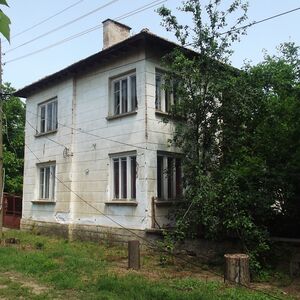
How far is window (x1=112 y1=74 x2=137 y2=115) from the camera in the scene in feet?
48.1

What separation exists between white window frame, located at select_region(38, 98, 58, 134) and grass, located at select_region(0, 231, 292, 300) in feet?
22.1

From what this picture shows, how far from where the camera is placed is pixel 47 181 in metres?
18.8

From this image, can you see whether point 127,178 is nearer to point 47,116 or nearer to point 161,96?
point 161,96

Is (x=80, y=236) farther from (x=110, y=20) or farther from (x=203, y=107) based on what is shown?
(x=110, y=20)

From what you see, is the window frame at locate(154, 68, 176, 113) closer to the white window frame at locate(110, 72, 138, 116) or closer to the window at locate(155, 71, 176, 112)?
the window at locate(155, 71, 176, 112)

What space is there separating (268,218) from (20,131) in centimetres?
2633

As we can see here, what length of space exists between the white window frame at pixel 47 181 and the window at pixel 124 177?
163 inches

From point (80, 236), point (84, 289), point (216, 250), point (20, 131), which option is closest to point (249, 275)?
point (216, 250)

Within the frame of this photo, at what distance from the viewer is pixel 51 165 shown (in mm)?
18281

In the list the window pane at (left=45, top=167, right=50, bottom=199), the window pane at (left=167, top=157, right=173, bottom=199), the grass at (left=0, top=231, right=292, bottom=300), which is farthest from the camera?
the window pane at (left=45, top=167, right=50, bottom=199)

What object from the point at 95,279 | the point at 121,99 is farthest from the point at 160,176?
the point at 95,279

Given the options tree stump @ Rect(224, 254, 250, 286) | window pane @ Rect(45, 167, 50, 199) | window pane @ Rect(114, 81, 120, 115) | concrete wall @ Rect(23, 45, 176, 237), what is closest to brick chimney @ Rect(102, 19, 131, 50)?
concrete wall @ Rect(23, 45, 176, 237)

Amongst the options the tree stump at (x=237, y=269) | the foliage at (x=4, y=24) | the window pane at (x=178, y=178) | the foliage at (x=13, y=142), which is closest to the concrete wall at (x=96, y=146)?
the window pane at (x=178, y=178)

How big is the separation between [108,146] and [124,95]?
1.85 metres
